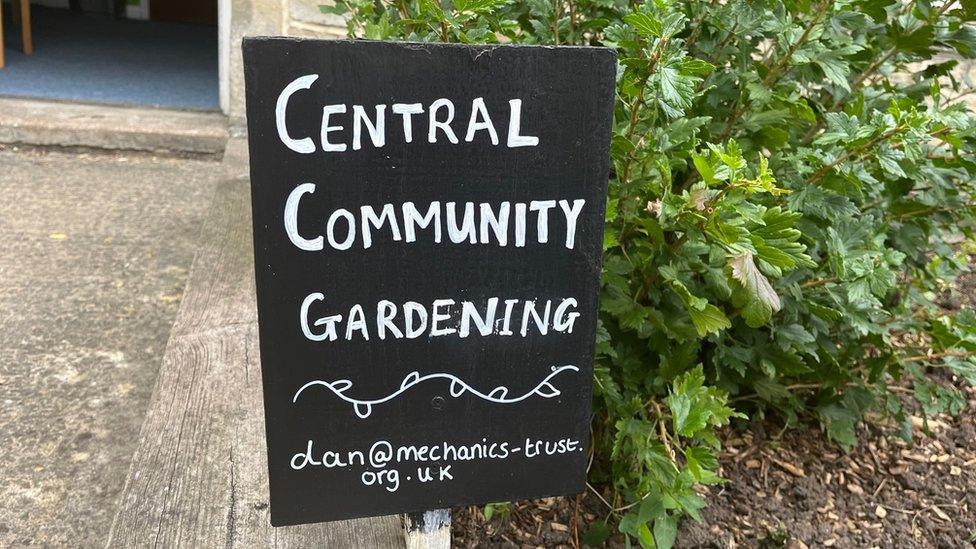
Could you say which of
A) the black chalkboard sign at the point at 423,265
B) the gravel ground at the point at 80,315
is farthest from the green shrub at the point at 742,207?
the gravel ground at the point at 80,315

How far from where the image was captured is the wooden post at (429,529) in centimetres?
156

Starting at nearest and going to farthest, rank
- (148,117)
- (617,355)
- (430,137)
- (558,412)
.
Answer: (430,137) < (558,412) < (617,355) < (148,117)

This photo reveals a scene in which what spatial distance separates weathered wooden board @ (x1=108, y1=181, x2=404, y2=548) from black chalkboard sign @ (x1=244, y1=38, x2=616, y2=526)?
33 centimetres

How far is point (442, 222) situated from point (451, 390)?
0.31m

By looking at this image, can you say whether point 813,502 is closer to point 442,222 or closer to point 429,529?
point 429,529

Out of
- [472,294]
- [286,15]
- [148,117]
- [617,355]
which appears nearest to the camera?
[472,294]

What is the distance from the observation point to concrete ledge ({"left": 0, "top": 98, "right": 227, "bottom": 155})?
4578 millimetres

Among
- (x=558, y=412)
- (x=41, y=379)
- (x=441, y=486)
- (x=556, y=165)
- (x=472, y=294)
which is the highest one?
(x=556, y=165)

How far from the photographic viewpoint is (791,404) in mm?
2275

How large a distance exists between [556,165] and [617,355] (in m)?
0.65

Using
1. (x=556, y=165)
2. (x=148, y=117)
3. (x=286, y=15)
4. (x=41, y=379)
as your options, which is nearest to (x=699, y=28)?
(x=556, y=165)

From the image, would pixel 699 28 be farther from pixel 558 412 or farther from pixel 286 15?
pixel 286 15

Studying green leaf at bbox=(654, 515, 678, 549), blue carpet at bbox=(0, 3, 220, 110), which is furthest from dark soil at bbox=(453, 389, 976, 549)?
blue carpet at bbox=(0, 3, 220, 110)

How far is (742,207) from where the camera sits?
1427 millimetres
